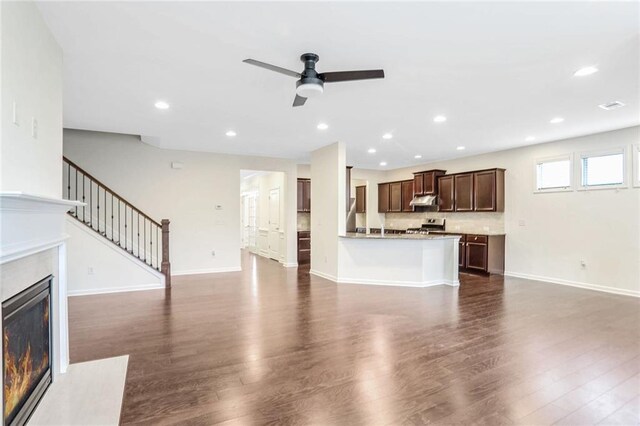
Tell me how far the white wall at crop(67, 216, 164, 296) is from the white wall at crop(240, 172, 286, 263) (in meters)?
3.81

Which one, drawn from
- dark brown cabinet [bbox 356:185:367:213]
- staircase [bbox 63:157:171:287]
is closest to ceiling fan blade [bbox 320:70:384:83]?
staircase [bbox 63:157:171:287]

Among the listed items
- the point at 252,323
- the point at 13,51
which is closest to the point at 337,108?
the point at 252,323

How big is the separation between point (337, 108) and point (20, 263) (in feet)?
11.8

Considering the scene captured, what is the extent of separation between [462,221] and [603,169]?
2974 millimetres

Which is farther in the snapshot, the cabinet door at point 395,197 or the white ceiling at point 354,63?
the cabinet door at point 395,197

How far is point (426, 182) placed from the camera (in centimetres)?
869

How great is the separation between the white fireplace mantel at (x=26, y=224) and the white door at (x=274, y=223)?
6806mm

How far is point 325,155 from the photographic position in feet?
22.5

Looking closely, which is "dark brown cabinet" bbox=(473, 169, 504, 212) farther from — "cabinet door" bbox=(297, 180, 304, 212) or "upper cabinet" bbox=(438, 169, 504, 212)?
"cabinet door" bbox=(297, 180, 304, 212)

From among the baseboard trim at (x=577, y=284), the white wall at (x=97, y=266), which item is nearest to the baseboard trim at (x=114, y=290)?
the white wall at (x=97, y=266)

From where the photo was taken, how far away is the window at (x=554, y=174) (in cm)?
626

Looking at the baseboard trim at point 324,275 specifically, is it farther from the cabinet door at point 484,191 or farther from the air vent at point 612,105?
the air vent at point 612,105

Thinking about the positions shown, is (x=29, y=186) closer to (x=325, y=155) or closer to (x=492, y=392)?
(x=492, y=392)

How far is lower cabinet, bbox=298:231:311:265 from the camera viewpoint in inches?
346
